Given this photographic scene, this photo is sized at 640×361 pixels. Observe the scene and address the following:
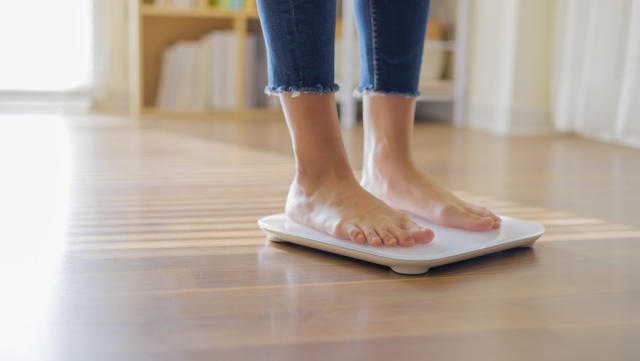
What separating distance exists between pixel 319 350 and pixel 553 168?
129 centimetres

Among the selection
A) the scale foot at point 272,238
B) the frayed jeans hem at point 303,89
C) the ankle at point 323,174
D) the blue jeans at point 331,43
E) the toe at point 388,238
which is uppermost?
the blue jeans at point 331,43

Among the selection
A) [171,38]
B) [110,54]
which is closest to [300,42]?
[171,38]

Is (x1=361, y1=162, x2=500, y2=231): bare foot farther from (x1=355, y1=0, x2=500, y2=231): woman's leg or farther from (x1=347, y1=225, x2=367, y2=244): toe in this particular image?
(x1=347, y1=225, x2=367, y2=244): toe

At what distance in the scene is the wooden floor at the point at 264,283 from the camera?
587 millimetres

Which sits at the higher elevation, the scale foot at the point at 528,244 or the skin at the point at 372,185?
the skin at the point at 372,185

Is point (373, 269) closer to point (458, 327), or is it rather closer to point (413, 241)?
point (413, 241)

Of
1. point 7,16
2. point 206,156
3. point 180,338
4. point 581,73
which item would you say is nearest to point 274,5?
point 180,338

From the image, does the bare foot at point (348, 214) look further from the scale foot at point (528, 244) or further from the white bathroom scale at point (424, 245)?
the scale foot at point (528, 244)

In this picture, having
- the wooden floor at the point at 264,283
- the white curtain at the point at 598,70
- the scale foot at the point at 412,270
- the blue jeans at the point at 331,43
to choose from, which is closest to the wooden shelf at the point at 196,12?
the white curtain at the point at 598,70

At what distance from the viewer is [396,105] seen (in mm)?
968

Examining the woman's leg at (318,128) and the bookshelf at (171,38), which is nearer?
the woman's leg at (318,128)

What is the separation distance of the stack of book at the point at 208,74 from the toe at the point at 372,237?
249 cm

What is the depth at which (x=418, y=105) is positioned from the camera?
346 centimetres

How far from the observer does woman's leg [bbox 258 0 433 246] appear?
85 centimetres
